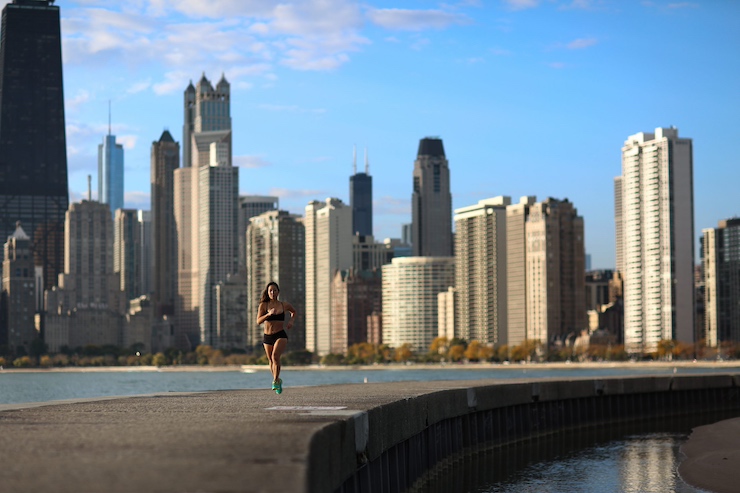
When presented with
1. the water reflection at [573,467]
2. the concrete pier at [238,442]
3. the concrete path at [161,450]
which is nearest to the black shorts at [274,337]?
the concrete pier at [238,442]

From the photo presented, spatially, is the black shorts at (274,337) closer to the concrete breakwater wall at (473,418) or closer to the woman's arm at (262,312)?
the woman's arm at (262,312)

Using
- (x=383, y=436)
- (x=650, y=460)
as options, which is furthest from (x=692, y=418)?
(x=383, y=436)

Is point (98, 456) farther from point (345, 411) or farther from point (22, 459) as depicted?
point (345, 411)

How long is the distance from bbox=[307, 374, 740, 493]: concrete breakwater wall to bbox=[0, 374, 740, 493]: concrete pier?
54 mm

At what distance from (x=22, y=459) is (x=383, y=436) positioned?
9673mm

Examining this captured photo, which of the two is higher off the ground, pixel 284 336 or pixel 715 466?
pixel 284 336

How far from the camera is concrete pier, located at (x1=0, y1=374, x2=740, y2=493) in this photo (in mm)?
12727

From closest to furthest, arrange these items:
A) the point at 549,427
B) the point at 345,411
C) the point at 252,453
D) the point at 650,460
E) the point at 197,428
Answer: the point at 252,453, the point at 197,428, the point at 345,411, the point at 650,460, the point at 549,427

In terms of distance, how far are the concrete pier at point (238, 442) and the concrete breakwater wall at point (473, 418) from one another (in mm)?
54

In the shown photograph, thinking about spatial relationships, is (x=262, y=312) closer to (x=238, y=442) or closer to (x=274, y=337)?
(x=274, y=337)

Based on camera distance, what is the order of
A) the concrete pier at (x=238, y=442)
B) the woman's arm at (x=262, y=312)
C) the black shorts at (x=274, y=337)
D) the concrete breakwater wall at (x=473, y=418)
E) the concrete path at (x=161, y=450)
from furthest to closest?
1. the black shorts at (x=274, y=337)
2. the woman's arm at (x=262, y=312)
3. the concrete breakwater wall at (x=473, y=418)
4. the concrete pier at (x=238, y=442)
5. the concrete path at (x=161, y=450)

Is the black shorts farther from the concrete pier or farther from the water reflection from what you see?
the water reflection

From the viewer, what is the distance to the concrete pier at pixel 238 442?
12727 mm

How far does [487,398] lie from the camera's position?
3941 cm
